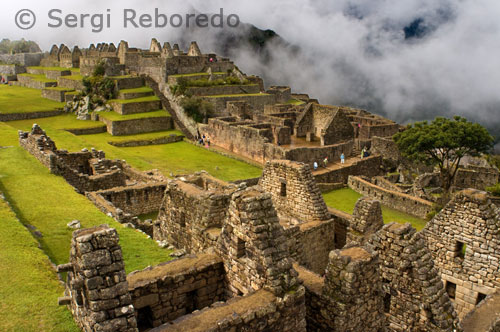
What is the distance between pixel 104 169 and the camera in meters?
17.8

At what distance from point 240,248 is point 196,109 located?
3898 cm

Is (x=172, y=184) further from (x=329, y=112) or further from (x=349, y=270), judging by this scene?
(x=329, y=112)

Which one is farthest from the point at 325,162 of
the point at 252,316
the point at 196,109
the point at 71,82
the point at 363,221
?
the point at 71,82

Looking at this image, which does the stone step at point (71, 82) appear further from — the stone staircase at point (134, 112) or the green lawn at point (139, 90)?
the green lawn at point (139, 90)

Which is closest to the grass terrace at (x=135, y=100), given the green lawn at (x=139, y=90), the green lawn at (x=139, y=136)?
the green lawn at (x=139, y=90)

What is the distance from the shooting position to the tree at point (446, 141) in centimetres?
2769

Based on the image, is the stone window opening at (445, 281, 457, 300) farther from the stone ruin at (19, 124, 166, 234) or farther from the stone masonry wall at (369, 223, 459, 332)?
the stone ruin at (19, 124, 166, 234)

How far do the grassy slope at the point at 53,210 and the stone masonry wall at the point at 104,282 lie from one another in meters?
4.04

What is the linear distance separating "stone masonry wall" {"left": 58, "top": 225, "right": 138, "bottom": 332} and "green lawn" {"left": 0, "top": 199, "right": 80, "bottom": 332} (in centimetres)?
179

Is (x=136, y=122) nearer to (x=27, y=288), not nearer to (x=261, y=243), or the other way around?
(x=27, y=288)

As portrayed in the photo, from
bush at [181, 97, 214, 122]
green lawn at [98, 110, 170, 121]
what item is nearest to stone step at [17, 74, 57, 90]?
green lawn at [98, 110, 170, 121]

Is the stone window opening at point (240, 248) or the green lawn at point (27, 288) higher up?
the stone window opening at point (240, 248)

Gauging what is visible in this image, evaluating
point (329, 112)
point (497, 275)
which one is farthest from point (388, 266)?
point (329, 112)

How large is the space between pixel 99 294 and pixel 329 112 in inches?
1471
